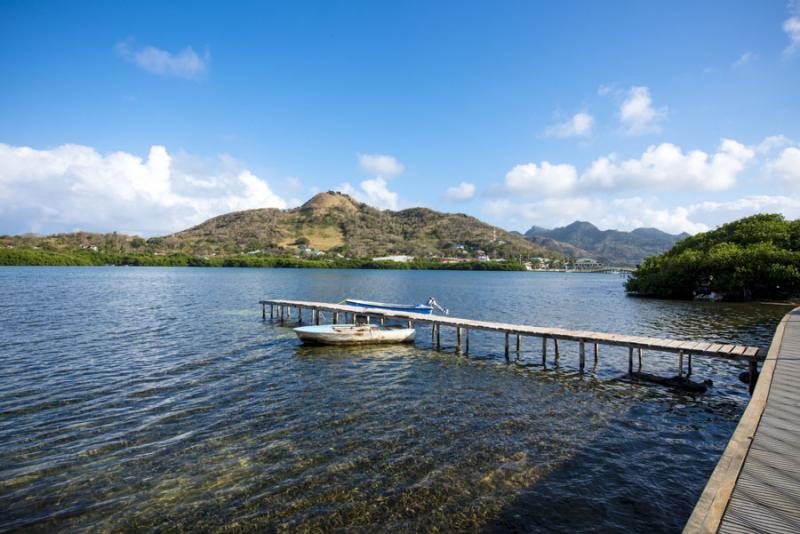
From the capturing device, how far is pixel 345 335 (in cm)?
2902

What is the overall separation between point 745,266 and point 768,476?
67698mm

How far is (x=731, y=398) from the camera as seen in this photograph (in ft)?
61.8

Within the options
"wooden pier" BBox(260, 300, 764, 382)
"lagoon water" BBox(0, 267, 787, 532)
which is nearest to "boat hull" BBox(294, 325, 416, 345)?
"lagoon water" BBox(0, 267, 787, 532)

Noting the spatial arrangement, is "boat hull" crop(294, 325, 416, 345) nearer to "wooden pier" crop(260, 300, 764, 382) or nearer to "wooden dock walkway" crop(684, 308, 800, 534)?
"wooden pier" crop(260, 300, 764, 382)

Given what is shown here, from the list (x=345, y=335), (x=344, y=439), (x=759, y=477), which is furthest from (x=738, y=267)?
(x=344, y=439)

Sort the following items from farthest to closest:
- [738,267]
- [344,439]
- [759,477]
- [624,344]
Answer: [738,267]
[624,344]
[344,439]
[759,477]

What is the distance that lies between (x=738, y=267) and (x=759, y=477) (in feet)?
221

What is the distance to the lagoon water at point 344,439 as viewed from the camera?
998 cm

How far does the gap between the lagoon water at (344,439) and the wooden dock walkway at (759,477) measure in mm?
2398

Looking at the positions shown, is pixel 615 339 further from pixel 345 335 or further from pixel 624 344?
pixel 345 335

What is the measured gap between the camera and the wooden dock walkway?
6.32m

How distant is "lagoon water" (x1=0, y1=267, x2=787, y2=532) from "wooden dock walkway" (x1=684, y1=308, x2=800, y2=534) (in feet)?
7.87

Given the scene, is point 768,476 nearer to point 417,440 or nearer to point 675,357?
point 417,440

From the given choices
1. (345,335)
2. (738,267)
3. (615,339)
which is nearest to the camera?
(615,339)
